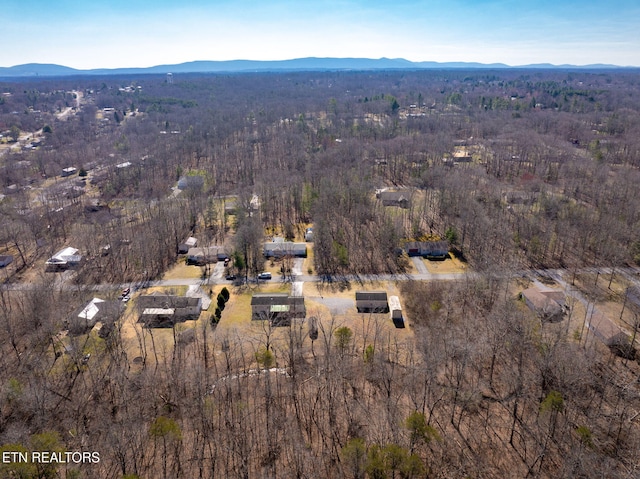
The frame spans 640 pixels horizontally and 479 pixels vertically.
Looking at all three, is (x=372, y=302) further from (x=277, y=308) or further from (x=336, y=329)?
(x=277, y=308)

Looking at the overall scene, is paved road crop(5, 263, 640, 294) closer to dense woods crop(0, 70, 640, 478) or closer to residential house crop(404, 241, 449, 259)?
dense woods crop(0, 70, 640, 478)

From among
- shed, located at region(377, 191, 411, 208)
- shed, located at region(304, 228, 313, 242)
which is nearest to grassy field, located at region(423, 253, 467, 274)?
shed, located at region(304, 228, 313, 242)

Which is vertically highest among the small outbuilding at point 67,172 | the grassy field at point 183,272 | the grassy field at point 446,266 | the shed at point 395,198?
the small outbuilding at point 67,172

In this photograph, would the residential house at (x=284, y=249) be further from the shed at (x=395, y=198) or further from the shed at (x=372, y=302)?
the shed at (x=395, y=198)

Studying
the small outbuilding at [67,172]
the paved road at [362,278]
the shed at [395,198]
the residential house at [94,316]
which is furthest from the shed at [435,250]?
the small outbuilding at [67,172]

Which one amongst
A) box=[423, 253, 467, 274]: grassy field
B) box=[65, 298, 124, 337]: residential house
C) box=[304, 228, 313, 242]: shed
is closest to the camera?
box=[65, 298, 124, 337]: residential house

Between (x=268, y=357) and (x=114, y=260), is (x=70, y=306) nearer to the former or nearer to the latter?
(x=114, y=260)
